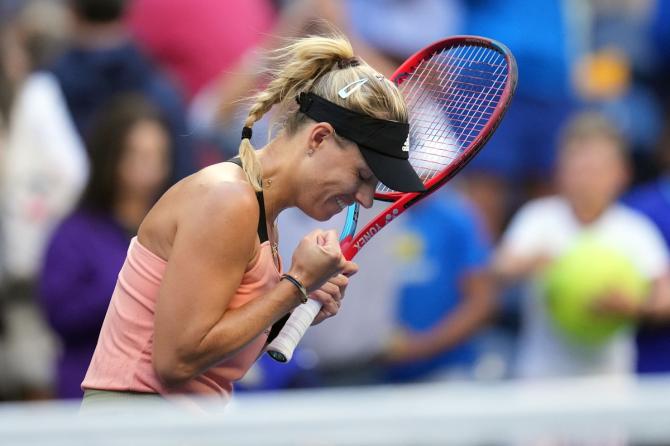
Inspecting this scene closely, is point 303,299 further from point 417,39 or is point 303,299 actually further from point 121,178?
point 417,39

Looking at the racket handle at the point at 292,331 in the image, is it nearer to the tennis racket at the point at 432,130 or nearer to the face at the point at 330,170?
the tennis racket at the point at 432,130

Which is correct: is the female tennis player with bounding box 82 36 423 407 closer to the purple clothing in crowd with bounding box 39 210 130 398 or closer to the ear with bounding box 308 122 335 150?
the ear with bounding box 308 122 335 150

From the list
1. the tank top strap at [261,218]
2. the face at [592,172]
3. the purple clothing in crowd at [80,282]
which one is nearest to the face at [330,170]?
the tank top strap at [261,218]

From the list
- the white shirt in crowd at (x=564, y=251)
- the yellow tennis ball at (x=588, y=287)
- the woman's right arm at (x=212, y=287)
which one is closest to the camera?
the woman's right arm at (x=212, y=287)

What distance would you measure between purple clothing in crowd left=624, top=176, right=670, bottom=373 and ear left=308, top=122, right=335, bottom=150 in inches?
127

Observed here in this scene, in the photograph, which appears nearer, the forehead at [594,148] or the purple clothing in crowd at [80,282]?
the purple clothing in crowd at [80,282]

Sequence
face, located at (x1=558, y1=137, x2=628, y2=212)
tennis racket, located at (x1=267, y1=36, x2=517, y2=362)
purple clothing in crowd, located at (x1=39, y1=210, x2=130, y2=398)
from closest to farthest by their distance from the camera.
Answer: tennis racket, located at (x1=267, y1=36, x2=517, y2=362)
purple clothing in crowd, located at (x1=39, y1=210, x2=130, y2=398)
face, located at (x1=558, y1=137, x2=628, y2=212)

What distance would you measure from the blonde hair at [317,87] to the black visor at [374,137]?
0.02 metres

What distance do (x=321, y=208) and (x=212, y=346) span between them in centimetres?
45

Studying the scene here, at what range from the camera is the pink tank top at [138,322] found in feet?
11.5

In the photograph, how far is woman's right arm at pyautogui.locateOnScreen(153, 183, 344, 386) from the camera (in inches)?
131

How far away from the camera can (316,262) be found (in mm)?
3410

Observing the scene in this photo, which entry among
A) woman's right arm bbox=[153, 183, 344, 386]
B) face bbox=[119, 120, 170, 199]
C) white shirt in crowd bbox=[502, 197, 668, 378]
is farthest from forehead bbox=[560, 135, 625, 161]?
woman's right arm bbox=[153, 183, 344, 386]

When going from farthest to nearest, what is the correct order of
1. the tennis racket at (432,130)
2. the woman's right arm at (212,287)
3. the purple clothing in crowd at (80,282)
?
the purple clothing in crowd at (80,282) → the tennis racket at (432,130) → the woman's right arm at (212,287)
